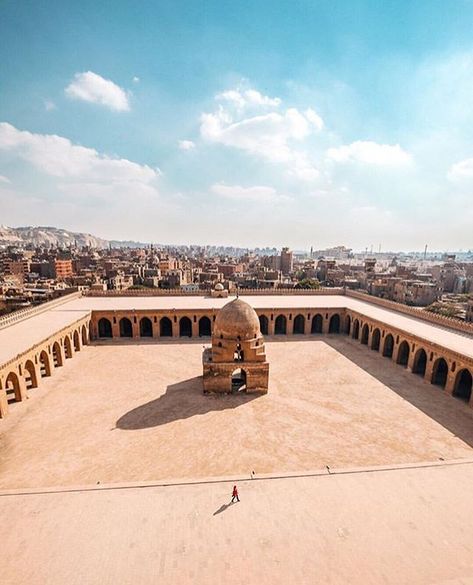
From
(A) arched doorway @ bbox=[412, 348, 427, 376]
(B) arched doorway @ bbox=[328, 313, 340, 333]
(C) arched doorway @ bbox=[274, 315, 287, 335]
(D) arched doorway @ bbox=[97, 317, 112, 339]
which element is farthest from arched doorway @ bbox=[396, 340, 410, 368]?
(D) arched doorway @ bbox=[97, 317, 112, 339]

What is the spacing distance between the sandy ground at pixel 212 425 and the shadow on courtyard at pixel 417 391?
0.27 feet

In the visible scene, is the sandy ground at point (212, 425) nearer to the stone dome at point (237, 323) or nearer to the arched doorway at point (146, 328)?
the stone dome at point (237, 323)

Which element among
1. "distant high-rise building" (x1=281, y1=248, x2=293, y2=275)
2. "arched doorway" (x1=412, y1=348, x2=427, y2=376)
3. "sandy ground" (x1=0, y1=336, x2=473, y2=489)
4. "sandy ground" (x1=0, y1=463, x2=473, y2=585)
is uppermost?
"distant high-rise building" (x1=281, y1=248, x2=293, y2=275)

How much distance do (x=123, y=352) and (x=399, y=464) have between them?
23.2m

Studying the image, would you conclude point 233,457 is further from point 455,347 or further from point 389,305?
point 389,305

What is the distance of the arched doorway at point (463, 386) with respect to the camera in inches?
833

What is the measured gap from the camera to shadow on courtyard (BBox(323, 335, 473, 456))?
17.8 m

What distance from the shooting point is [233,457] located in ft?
48.0

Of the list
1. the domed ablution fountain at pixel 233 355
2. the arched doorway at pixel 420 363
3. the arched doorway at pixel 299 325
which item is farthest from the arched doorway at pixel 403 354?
the domed ablution fountain at pixel 233 355

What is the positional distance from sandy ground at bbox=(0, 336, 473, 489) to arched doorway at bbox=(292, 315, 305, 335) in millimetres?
10710

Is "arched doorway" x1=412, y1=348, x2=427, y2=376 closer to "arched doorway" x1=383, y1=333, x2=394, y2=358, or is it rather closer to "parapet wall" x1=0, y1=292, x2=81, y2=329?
"arched doorway" x1=383, y1=333, x2=394, y2=358

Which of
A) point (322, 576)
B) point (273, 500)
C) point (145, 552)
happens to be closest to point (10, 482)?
point (145, 552)

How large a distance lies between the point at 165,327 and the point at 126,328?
4222 mm

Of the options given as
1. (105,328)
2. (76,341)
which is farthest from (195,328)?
(76,341)
